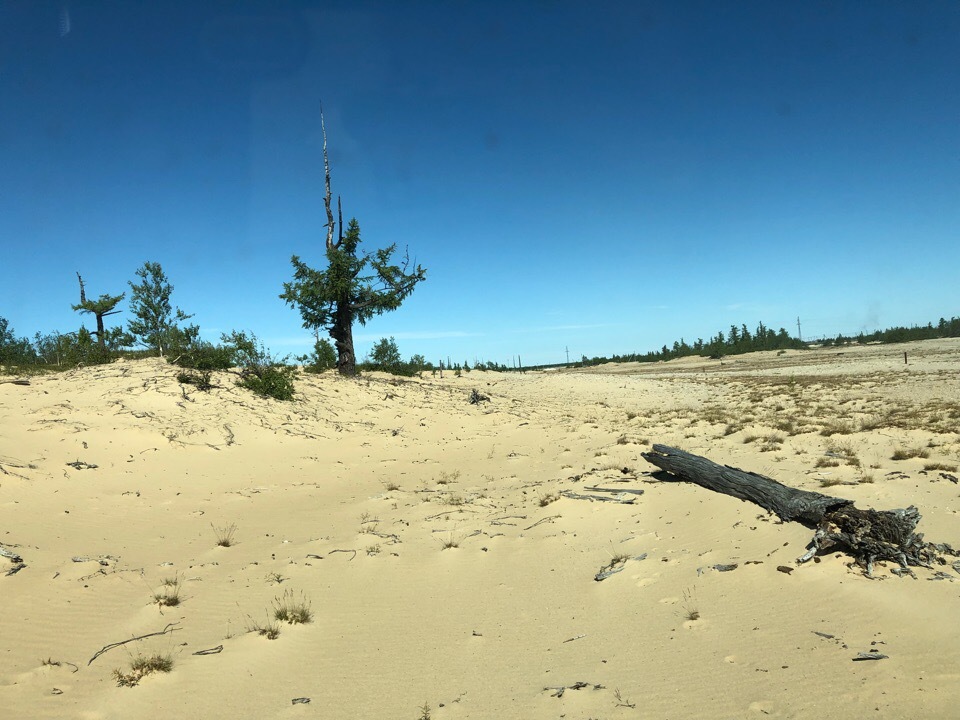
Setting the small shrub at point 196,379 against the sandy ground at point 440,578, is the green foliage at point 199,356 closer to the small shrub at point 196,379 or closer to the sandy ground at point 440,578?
the small shrub at point 196,379

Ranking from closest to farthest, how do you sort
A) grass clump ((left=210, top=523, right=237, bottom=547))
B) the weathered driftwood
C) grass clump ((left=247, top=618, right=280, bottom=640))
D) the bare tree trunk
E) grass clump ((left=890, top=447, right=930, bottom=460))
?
grass clump ((left=247, top=618, right=280, bottom=640)) → the weathered driftwood → grass clump ((left=210, top=523, right=237, bottom=547)) → grass clump ((left=890, top=447, right=930, bottom=460)) → the bare tree trunk

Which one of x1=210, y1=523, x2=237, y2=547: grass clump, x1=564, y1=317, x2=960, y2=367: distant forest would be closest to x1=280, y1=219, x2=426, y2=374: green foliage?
x1=210, y1=523, x2=237, y2=547: grass clump

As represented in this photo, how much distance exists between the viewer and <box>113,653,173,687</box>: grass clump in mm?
4242

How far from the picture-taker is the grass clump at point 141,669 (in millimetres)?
4242

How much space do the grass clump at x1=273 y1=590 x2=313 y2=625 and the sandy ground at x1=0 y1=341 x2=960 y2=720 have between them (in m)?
0.05

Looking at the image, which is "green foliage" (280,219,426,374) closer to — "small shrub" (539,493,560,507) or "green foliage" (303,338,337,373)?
"green foliage" (303,338,337,373)

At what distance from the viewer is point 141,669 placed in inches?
171

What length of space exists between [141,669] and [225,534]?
386 cm

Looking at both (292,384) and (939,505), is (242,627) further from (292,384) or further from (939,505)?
(292,384)

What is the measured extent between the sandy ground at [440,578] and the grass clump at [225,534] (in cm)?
8

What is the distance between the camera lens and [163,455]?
1162 centimetres

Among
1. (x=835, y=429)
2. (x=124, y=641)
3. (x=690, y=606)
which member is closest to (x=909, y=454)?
(x=835, y=429)

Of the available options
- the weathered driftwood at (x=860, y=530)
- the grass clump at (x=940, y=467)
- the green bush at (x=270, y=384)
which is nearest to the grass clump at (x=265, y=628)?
the weathered driftwood at (x=860, y=530)

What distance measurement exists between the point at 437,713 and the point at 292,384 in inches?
627
